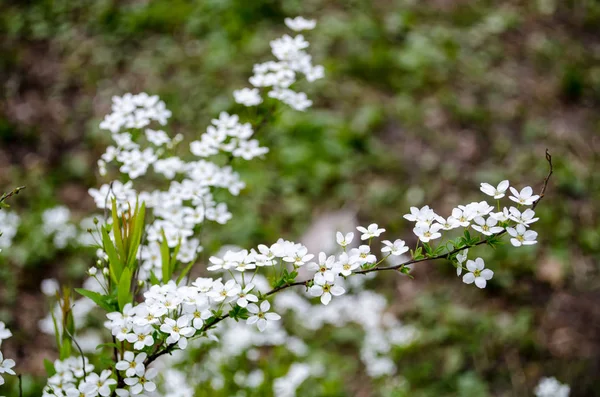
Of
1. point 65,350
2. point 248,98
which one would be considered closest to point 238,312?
point 65,350

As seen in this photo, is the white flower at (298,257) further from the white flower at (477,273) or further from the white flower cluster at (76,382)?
the white flower cluster at (76,382)

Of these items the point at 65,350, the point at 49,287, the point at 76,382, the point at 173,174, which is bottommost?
the point at 76,382

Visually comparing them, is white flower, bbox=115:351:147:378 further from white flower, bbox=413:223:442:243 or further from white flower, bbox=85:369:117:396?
white flower, bbox=413:223:442:243

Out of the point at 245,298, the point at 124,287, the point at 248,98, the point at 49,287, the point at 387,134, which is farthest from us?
the point at 387,134

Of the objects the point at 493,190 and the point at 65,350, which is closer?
the point at 493,190

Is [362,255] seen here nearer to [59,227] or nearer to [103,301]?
[103,301]

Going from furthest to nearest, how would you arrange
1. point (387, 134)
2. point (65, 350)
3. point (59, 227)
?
1. point (387, 134)
2. point (59, 227)
3. point (65, 350)

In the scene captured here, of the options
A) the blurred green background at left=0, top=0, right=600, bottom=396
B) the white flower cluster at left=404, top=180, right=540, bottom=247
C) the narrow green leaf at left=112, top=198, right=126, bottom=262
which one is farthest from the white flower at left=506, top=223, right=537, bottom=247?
the blurred green background at left=0, top=0, right=600, bottom=396
